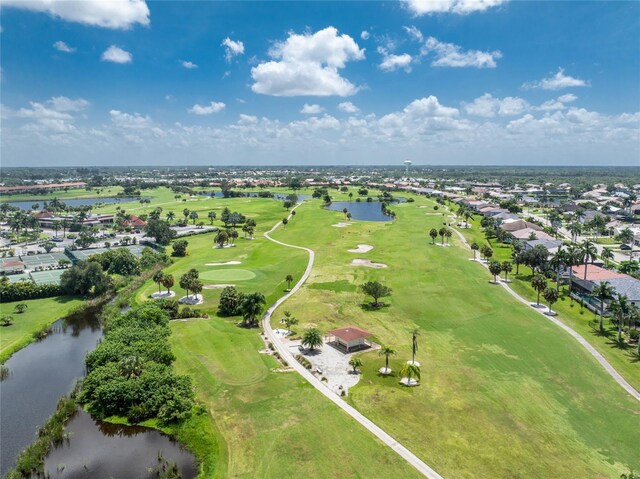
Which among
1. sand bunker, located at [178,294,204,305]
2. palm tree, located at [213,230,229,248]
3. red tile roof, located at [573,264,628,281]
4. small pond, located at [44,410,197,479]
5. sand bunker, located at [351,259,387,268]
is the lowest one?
small pond, located at [44,410,197,479]

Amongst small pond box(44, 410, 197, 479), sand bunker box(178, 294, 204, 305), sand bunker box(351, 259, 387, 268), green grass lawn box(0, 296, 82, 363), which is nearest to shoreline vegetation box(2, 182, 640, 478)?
small pond box(44, 410, 197, 479)

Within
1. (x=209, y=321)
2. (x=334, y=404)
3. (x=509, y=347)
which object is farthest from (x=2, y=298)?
(x=509, y=347)

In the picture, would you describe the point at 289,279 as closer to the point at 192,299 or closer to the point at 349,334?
the point at 192,299

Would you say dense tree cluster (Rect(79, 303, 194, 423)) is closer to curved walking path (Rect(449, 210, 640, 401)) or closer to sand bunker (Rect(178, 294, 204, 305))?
sand bunker (Rect(178, 294, 204, 305))

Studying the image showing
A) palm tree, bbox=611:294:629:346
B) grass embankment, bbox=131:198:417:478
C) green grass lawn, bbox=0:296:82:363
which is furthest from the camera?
green grass lawn, bbox=0:296:82:363

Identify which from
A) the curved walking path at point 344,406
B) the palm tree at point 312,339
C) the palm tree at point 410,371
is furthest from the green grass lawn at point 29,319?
the palm tree at point 410,371

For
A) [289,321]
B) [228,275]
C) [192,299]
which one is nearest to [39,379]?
[192,299]
